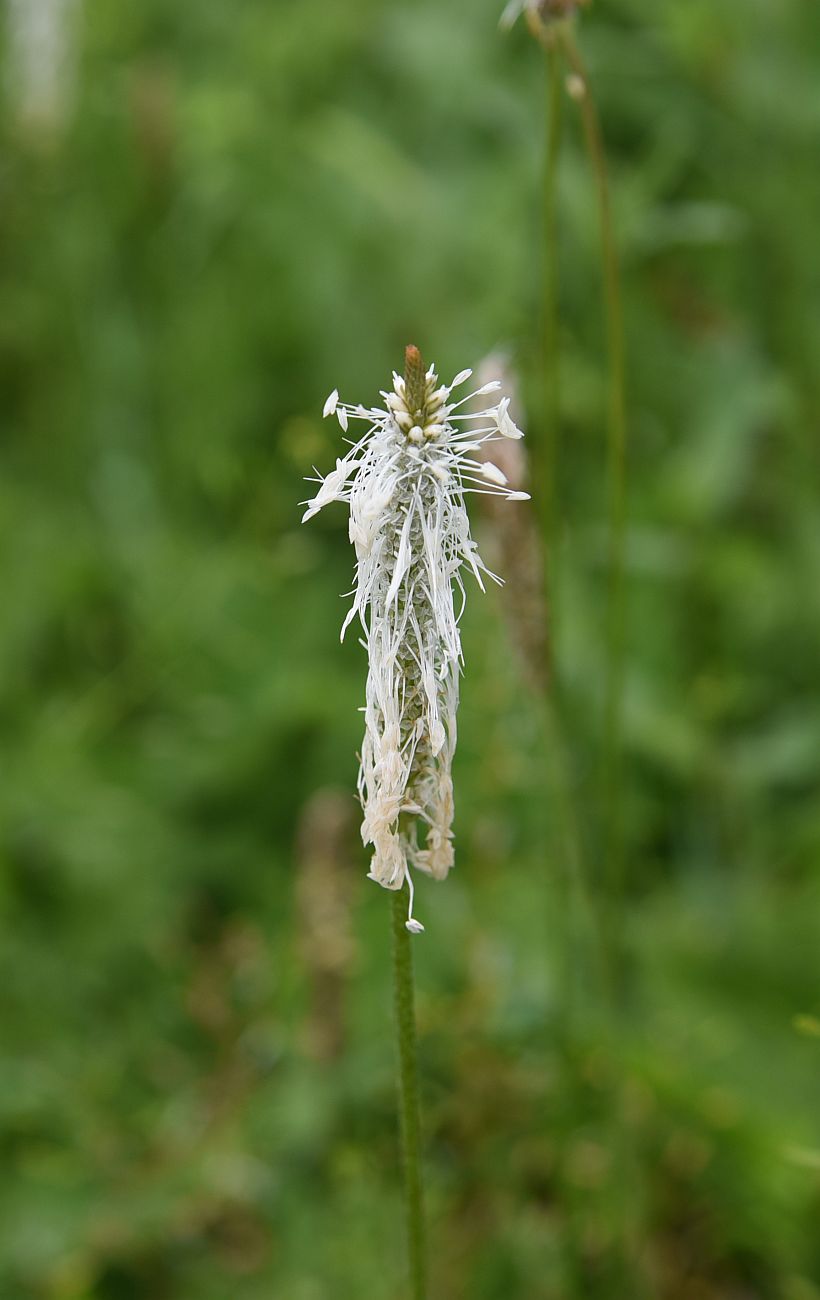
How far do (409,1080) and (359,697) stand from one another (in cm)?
137

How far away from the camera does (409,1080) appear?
1054 millimetres

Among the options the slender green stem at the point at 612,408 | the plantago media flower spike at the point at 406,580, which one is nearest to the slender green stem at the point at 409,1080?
the plantago media flower spike at the point at 406,580

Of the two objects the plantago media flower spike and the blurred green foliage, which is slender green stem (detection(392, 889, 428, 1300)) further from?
the blurred green foliage


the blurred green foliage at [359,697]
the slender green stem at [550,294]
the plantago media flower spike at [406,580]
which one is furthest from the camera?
the blurred green foliage at [359,697]

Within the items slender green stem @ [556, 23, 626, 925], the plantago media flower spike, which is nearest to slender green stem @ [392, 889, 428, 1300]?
the plantago media flower spike

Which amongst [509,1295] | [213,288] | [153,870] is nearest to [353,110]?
[213,288]

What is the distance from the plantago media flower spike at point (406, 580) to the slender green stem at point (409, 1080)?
0.04m

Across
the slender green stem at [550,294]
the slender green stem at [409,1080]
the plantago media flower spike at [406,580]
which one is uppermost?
the slender green stem at [550,294]

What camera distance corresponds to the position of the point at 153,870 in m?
2.47

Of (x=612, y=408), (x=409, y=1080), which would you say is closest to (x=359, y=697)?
(x=612, y=408)

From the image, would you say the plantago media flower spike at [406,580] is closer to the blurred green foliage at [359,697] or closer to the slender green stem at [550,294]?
the slender green stem at [550,294]

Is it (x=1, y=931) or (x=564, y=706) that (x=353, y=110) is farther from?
(x=1, y=931)

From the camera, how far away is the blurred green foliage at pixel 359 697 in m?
2.03

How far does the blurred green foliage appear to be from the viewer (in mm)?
2027
